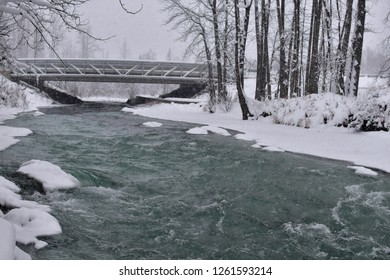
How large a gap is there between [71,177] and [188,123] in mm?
9699

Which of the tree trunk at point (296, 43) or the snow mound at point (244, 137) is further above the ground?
the tree trunk at point (296, 43)

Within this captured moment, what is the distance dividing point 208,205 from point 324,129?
22.9ft

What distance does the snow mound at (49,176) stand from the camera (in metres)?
5.79

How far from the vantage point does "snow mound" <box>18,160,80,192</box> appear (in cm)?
579

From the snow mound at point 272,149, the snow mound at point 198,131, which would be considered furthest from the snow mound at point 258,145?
the snow mound at point 198,131

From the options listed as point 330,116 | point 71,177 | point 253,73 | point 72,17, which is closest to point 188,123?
point 330,116

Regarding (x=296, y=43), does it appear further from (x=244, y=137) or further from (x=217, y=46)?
(x=244, y=137)

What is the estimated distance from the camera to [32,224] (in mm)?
4352

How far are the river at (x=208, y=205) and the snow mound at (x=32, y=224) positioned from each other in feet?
0.41

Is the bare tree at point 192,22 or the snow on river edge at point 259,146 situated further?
the bare tree at point 192,22

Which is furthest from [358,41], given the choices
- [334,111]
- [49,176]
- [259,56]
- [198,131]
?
[49,176]

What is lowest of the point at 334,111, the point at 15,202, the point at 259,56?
the point at 15,202

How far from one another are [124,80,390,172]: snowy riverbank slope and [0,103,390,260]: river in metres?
0.80

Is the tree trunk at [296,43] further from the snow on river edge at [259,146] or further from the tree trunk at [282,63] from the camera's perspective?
the snow on river edge at [259,146]
